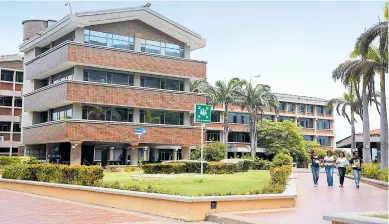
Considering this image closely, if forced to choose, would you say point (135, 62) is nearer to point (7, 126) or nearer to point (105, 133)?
point (105, 133)

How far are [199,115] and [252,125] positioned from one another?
40314 millimetres

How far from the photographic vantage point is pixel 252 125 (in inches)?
2442

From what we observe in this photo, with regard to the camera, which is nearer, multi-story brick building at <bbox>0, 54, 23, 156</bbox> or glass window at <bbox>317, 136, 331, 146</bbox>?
multi-story brick building at <bbox>0, 54, 23, 156</bbox>

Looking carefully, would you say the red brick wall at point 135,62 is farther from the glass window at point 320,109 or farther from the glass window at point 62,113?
the glass window at point 320,109

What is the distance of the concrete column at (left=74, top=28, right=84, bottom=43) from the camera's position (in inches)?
1517

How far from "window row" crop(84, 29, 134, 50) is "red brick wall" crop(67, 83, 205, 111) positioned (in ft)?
12.2

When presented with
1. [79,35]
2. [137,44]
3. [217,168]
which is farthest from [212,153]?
[217,168]

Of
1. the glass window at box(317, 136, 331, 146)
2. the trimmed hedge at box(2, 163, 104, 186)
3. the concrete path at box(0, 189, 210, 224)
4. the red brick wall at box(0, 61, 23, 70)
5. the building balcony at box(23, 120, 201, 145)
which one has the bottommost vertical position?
the concrete path at box(0, 189, 210, 224)

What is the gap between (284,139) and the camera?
222 ft

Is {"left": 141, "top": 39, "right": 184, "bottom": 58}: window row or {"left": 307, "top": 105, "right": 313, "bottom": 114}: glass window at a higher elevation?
{"left": 141, "top": 39, "right": 184, "bottom": 58}: window row

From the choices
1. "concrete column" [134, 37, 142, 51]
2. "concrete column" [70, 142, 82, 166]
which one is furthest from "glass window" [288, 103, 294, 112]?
"concrete column" [70, 142, 82, 166]

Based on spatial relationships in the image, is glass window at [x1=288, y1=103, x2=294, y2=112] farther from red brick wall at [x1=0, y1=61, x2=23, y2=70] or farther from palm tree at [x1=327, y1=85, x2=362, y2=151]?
red brick wall at [x1=0, y1=61, x2=23, y2=70]

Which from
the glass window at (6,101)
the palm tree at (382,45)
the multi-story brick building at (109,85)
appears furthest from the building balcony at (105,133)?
the palm tree at (382,45)

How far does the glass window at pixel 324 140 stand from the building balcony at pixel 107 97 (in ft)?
148
